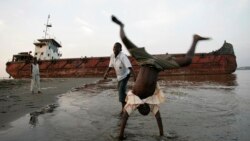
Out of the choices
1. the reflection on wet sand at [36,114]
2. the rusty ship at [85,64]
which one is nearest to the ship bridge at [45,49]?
the rusty ship at [85,64]

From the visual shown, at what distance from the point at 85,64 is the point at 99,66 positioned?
1675 millimetres

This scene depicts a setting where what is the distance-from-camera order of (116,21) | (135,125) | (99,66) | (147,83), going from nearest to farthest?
(147,83) → (116,21) → (135,125) → (99,66)

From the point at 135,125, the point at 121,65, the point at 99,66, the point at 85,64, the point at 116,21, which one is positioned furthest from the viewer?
the point at 85,64

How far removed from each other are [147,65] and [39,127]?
2.24 meters

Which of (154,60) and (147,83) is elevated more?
(154,60)

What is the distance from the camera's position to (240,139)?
371cm

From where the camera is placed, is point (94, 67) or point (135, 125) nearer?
point (135, 125)

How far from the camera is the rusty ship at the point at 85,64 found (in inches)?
918

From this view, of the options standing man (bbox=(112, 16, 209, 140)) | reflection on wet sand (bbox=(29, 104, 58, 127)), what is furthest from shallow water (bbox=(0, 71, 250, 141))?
standing man (bbox=(112, 16, 209, 140))

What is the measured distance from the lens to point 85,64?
85.6ft

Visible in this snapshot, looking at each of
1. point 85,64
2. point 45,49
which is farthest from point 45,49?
point 85,64

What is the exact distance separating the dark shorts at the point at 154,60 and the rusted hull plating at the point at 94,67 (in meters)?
19.8

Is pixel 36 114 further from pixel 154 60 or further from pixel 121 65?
pixel 154 60

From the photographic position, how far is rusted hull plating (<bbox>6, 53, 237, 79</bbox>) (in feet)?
76.4
